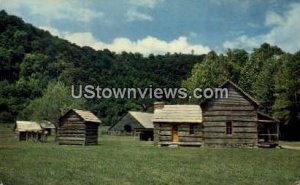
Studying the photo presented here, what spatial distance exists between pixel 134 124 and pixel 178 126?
83.7ft

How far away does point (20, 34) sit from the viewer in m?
16.7

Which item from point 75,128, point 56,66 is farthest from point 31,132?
point 56,66

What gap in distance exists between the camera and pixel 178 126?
32188 mm

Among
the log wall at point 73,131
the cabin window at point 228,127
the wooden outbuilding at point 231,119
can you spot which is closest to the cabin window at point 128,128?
the log wall at point 73,131

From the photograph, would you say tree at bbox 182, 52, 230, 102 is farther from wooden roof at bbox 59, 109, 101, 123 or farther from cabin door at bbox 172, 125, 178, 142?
wooden roof at bbox 59, 109, 101, 123

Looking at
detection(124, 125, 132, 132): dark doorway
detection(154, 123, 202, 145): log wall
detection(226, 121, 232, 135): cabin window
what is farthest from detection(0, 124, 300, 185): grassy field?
detection(124, 125, 132, 132): dark doorway

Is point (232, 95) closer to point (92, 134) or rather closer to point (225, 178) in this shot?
point (92, 134)

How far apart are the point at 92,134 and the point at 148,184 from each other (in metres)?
20.6

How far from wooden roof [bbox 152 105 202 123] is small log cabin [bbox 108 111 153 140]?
2027 cm

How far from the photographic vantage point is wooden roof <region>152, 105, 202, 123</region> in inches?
1241

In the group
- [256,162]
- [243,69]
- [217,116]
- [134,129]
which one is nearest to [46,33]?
[256,162]

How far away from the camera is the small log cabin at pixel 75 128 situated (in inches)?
1257

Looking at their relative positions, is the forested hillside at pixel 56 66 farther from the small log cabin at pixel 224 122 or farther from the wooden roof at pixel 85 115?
the wooden roof at pixel 85 115

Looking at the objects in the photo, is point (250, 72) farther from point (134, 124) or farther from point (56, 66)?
point (56, 66)
